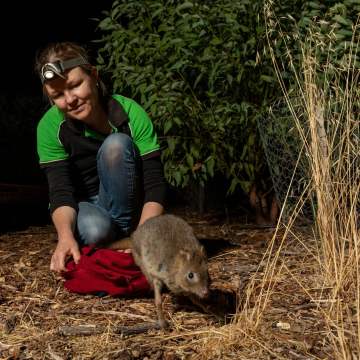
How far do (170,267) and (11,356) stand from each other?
0.85m

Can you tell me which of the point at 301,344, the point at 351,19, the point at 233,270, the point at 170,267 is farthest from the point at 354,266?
the point at 351,19

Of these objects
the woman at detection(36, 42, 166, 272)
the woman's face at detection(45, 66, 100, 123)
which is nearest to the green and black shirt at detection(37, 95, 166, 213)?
the woman at detection(36, 42, 166, 272)

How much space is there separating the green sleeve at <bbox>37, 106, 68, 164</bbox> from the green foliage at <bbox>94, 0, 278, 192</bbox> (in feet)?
2.66

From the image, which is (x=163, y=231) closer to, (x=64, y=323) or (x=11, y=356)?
(x=64, y=323)

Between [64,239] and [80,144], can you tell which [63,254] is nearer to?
[64,239]

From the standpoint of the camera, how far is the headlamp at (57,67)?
12.6ft

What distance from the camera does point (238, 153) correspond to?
530cm

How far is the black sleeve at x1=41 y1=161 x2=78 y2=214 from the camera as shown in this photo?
421 centimetres

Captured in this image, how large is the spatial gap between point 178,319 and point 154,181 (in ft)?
3.34

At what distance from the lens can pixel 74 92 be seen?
3.95 m

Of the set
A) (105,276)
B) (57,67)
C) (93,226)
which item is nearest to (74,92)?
(57,67)

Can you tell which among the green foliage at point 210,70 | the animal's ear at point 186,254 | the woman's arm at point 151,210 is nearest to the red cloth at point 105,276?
the woman's arm at point 151,210

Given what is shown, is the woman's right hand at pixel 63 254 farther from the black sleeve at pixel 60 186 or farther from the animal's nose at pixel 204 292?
the animal's nose at pixel 204 292

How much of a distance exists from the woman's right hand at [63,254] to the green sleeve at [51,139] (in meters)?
0.65
